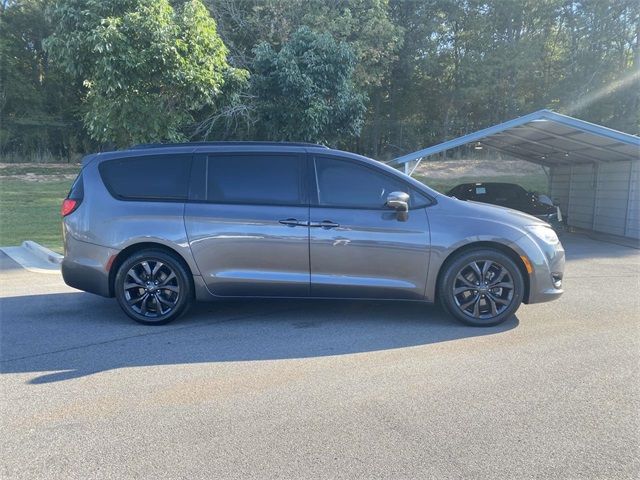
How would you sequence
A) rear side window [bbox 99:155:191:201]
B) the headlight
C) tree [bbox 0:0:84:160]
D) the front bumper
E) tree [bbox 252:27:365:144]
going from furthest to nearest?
1. tree [bbox 0:0:84:160]
2. tree [bbox 252:27:365:144]
3. rear side window [bbox 99:155:191:201]
4. the headlight
5. the front bumper

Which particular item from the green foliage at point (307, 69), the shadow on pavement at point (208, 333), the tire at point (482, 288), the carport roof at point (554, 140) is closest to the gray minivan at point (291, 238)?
the tire at point (482, 288)

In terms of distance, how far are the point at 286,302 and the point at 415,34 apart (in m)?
28.4

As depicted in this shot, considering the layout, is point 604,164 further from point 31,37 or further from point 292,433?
point 31,37

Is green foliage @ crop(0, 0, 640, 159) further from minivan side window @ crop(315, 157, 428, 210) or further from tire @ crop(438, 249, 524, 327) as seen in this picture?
tire @ crop(438, 249, 524, 327)

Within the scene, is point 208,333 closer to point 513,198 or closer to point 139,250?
point 139,250

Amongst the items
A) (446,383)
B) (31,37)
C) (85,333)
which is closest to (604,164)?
(446,383)

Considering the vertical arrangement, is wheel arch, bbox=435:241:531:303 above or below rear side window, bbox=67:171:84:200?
below

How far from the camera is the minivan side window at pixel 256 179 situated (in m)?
5.59

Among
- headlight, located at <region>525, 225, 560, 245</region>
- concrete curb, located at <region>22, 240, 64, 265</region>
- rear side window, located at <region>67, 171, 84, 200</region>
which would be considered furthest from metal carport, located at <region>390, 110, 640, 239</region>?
rear side window, located at <region>67, 171, 84, 200</region>

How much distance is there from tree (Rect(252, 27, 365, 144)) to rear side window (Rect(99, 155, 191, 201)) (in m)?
9.09

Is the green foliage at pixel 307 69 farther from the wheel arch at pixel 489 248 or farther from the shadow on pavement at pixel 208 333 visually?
the wheel arch at pixel 489 248

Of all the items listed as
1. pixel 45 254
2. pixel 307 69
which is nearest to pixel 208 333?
pixel 45 254

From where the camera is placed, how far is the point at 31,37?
111 ft

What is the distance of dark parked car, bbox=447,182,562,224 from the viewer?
13594mm
